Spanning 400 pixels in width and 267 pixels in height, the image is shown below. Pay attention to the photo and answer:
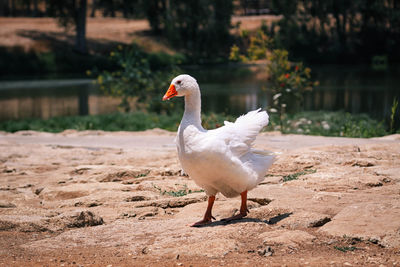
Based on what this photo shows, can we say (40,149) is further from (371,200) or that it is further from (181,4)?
(181,4)

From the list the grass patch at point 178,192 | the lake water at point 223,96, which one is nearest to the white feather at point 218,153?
the grass patch at point 178,192

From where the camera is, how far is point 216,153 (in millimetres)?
4957

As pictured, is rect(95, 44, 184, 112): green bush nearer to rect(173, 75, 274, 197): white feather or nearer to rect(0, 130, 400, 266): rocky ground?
rect(0, 130, 400, 266): rocky ground

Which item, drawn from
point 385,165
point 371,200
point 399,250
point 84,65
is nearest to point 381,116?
point 385,165

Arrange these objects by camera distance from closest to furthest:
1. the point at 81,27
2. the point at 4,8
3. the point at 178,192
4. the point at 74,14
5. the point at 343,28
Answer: the point at 178,192 → the point at 81,27 → the point at 74,14 → the point at 343,28 → the point at 4,8

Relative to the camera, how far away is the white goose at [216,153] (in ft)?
16.4

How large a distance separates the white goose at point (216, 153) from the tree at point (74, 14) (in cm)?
3780

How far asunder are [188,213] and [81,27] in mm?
38184

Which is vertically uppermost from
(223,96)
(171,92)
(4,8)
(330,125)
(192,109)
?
(4,8)

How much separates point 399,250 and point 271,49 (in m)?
13.4

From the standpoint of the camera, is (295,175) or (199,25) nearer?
(295,175)

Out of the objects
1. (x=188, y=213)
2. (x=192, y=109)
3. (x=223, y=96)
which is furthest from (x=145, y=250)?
(x=223, y=96)

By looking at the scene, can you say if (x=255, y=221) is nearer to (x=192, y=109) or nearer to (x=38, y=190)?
(x=192, y=109)

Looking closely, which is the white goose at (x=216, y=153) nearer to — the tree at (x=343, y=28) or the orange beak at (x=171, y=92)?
the orange beak at (x=171, y=92)
